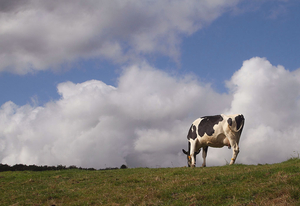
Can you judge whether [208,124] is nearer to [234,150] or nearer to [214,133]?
[214,133]

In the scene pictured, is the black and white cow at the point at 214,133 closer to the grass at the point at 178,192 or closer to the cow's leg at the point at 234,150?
the cow's leg at the point at 234,150

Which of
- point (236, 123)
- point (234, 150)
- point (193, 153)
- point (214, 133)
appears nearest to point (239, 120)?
point (236, 123)

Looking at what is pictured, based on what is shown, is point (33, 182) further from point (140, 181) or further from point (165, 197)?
point (165, 197)

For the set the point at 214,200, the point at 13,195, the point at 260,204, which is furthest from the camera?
the point at 13,195

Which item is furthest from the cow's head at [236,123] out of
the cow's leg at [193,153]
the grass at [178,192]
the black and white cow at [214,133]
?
the grass at [178,192]

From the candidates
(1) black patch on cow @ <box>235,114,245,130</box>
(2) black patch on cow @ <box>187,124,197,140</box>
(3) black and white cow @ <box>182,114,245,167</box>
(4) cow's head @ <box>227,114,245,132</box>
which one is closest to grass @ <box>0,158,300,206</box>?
(3) black and white cow @ <box>182,114,245,167</box>

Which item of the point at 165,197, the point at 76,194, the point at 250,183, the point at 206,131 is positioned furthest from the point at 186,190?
the point at 206,131

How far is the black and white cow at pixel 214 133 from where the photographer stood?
65.3 feet

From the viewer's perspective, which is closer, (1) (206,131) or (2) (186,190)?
(2) (186,190)

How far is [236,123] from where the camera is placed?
20.0 meters

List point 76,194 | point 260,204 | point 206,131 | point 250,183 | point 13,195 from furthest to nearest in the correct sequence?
point 206,131
point 13,195
point 76,194
point 250,183
point 260,204

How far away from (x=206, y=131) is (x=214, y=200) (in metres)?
12.7

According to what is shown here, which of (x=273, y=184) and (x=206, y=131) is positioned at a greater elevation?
(x=206, y=131)

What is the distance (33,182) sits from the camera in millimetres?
15641
